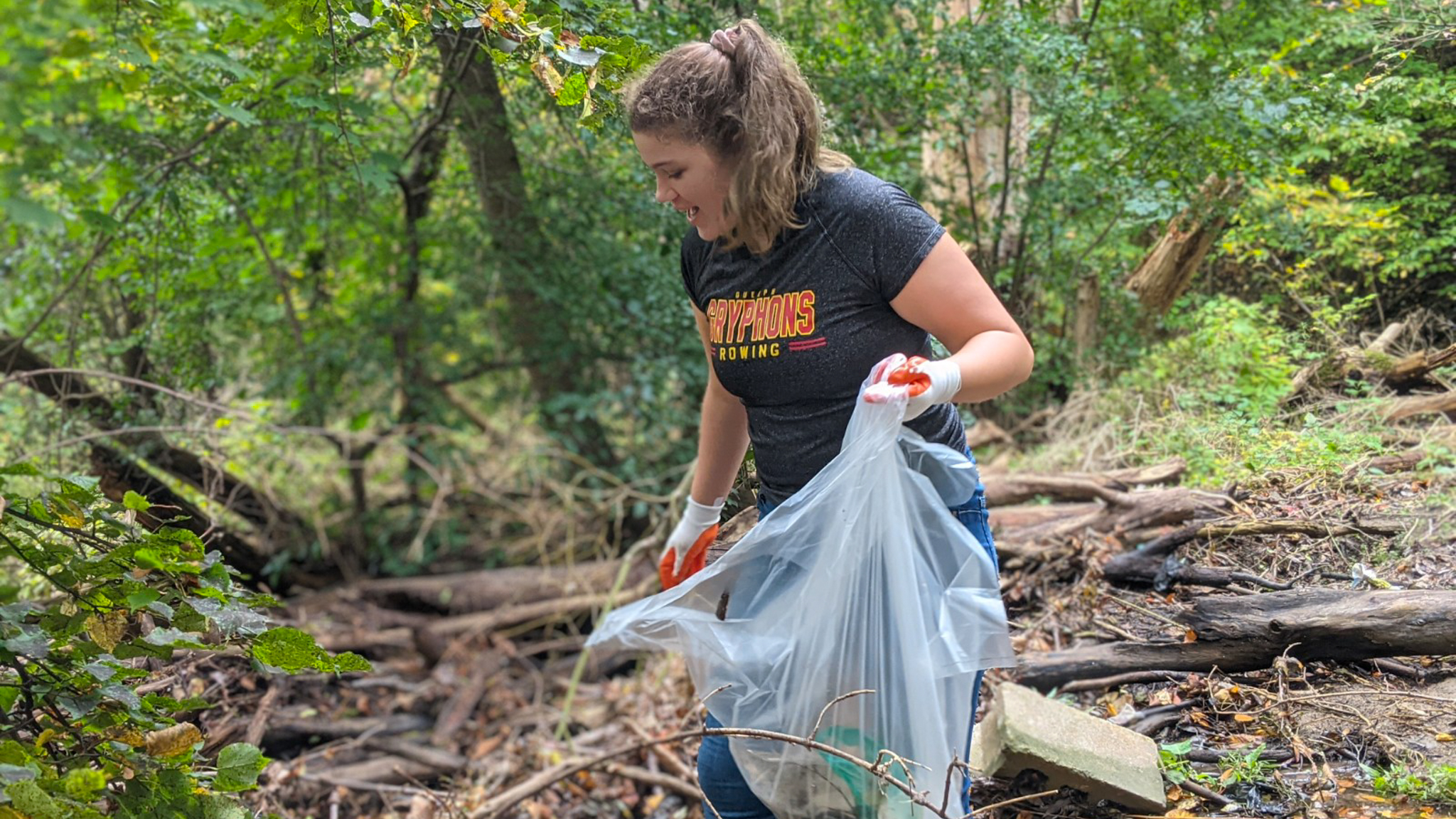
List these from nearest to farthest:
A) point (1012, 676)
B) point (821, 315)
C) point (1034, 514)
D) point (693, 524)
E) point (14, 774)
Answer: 1. point (14, 774)
2. point (821, 315)
3. point (693, 524)
4. point (1012, 676)
5. point (1034, 514)

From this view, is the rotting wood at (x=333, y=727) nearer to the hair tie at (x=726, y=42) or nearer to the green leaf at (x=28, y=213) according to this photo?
the green leaf at (x=28, y=213)

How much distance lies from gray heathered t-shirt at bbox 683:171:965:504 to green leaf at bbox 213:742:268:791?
41.3 inches

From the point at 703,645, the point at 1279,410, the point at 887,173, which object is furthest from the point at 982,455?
the point at 703,645

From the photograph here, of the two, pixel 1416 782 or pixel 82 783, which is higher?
pixel 82 783

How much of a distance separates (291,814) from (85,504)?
65.5 inches

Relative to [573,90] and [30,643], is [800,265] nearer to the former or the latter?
[573,90]

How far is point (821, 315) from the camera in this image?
1.68 m

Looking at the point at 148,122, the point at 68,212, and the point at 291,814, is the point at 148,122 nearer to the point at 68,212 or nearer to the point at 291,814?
the point at 68,212

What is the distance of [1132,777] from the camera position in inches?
77.5

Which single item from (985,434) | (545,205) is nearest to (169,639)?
(545,205)

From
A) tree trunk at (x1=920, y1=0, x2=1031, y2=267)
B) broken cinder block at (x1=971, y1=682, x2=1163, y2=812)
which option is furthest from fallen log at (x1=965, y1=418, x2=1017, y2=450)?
broken cinder block at (x1=971, y1=682, x2=1163, y2=812)

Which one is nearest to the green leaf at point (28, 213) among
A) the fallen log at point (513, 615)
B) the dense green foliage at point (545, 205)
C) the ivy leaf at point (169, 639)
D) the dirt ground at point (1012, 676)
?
the dense green foliage at point (545, 205)

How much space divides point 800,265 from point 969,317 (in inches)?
12.0

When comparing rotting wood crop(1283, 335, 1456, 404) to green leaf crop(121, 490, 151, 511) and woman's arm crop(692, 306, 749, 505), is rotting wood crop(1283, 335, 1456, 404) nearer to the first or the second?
woman's arm crop(692, 306, 749, 505)
